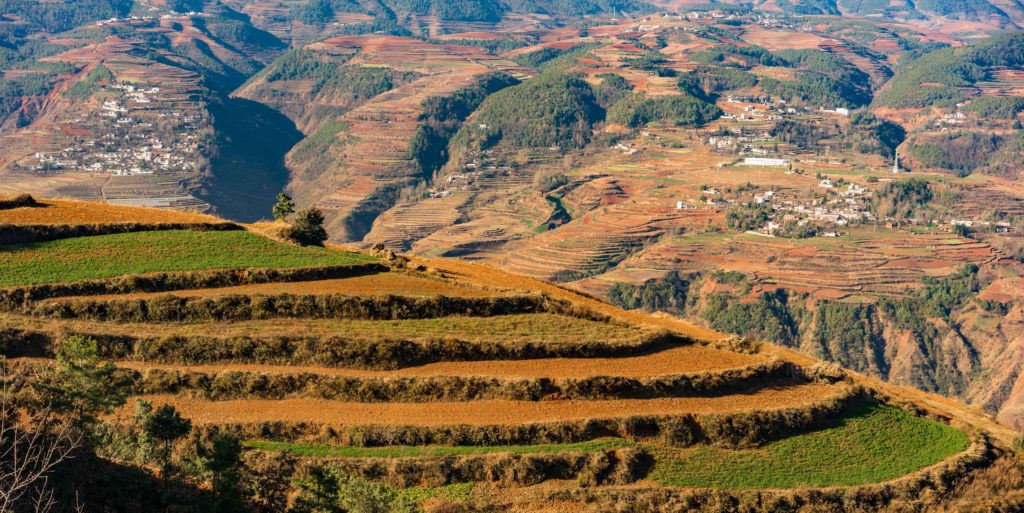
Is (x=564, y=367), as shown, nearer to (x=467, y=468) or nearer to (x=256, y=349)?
(x=467, y=468)

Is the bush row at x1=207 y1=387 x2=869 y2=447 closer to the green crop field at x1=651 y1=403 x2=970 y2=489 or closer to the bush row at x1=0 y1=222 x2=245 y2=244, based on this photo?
the green crop field at x1=651 y1=403 x2=970 y2=489

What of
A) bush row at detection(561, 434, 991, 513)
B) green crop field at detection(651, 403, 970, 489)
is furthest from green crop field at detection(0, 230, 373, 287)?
green crop field at detection(651, 403, 970, 489)

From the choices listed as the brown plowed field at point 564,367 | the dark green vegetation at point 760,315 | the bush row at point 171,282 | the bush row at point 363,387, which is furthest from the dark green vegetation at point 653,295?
the bush row at point 363,387

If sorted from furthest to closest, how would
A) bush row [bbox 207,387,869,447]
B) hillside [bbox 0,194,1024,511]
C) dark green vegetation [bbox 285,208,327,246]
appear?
dark green vegetation [bbox 285,208,327,246] < bush row [bbox 207,387,869,447] < hillside [bbox 0,194,1024,511]

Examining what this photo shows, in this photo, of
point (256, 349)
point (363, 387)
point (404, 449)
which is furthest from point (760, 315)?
point (404, 449)

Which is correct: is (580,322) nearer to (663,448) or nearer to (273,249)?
(663,448)

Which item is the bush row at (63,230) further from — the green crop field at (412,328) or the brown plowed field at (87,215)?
the green crop field at (412,328)
